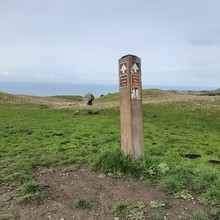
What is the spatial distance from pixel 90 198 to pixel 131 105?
2.40 m

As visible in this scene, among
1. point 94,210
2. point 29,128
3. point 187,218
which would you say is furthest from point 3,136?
point 187,218

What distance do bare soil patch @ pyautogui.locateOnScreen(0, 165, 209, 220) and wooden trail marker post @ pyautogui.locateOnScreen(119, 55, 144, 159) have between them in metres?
1.03

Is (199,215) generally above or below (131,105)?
below

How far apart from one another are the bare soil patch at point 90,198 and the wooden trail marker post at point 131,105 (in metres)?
1.03

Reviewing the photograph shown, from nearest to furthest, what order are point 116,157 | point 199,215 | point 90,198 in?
point 199,215
point 90,198
point 116,157

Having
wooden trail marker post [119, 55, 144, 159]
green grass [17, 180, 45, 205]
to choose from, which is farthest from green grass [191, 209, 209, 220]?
green grass [17, 180, 45, 205]

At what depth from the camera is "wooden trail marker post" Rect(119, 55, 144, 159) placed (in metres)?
6.21

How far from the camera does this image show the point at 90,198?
15.5 feet

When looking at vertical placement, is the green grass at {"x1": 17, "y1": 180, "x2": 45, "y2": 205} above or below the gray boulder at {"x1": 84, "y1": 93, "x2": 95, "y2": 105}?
below

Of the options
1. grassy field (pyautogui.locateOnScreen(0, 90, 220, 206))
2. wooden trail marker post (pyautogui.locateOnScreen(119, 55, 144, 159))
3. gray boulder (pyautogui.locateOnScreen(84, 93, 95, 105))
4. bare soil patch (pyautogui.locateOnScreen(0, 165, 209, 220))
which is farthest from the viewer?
gray boulder (pyautogui.locateOnScreen(84, 93, 95, 105))

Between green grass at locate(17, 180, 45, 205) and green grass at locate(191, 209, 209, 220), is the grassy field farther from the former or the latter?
green grass at locate(191, 209, 209, 220)

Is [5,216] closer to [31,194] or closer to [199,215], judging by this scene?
[31,194]

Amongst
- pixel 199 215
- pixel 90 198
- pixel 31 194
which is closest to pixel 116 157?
pixel 90 198

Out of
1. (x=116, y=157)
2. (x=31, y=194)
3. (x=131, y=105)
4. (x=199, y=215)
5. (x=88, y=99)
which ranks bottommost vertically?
(x=199, y=215)
